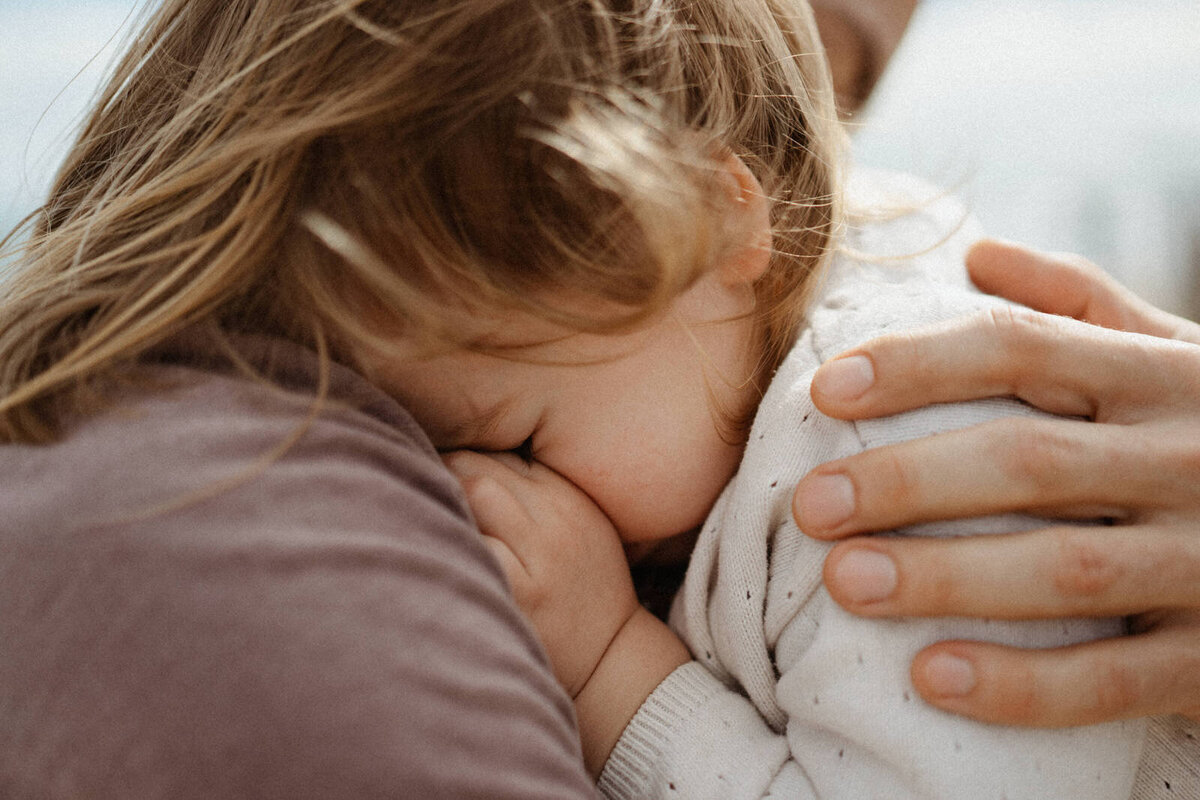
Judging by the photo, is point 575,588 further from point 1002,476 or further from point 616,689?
point 1002,476

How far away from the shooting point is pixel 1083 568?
1.72 feet

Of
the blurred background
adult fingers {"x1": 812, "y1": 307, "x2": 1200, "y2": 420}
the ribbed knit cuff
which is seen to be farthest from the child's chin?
the blurred background

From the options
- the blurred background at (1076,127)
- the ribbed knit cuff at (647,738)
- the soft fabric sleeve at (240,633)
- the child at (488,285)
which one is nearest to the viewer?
the soft fabric sleeve at (240,633)

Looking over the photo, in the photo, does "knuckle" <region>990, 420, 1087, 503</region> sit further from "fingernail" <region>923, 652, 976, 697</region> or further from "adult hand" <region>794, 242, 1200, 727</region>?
"fingernail" <region>923, 652, 976, 697</region>

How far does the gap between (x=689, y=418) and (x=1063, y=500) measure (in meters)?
0.29

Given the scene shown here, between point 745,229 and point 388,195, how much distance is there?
0.29 meters

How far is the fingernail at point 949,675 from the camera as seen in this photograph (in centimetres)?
51

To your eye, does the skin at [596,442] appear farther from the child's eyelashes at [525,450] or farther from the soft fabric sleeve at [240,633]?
the soft fabric sleeve at [240,633]

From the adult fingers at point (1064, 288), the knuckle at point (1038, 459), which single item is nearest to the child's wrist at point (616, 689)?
the knuckle at point (1038, 459)

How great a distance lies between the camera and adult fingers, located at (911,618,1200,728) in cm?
51

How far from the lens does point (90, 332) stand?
0.51 m

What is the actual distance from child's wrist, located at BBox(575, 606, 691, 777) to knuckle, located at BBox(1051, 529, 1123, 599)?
314 mm

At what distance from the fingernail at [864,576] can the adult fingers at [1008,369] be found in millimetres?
112

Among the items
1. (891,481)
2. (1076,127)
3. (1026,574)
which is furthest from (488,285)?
(1076,127)
